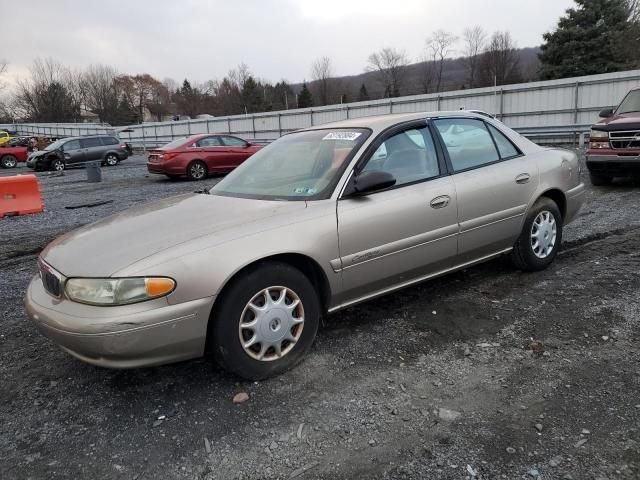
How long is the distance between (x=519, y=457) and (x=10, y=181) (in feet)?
35.2

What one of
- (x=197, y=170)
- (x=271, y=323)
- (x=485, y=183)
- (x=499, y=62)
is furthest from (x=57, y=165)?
(x=499, y=62)

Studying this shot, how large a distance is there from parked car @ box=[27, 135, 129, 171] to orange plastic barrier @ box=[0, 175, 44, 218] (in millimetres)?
13184

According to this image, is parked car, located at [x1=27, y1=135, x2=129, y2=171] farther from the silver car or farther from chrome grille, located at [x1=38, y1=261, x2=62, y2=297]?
chrome grille, located at [x1=38, y1=261, x2=62, y2=297]

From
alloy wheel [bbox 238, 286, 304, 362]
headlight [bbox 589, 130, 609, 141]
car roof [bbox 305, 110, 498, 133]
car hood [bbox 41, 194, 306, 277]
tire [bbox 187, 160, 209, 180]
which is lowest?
alloy wheel [bbox 238, 286, 304, 362]

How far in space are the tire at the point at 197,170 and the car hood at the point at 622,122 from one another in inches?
416

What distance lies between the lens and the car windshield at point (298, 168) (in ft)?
11.4

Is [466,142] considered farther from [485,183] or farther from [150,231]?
[150,231]

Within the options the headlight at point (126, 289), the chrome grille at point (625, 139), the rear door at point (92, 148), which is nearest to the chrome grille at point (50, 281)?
the headlight at point (126, 289)

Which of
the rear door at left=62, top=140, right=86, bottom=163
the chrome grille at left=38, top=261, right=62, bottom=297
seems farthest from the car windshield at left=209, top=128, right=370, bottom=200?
the rear door at left=62, top=140, right=86, bottom=163

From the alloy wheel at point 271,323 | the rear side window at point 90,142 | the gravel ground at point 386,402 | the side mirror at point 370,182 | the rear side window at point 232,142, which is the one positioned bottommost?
the gravel ground at point 386,402

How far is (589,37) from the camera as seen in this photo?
34375 mm

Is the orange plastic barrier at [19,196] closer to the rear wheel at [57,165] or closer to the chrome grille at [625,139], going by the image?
the chrome grille at [625,139]

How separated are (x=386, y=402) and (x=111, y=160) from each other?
78.0 ft

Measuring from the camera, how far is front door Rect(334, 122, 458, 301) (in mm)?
3332
